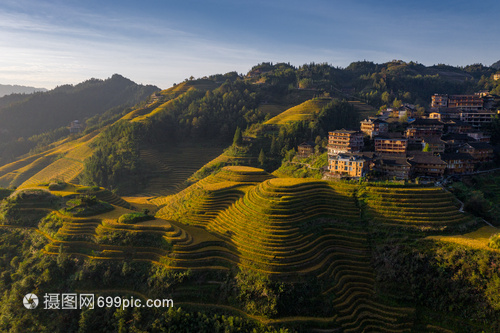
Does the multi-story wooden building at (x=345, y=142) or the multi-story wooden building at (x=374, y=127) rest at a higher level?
the multi-story wooden building at (x=374, y=127)

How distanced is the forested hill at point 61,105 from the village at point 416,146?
118 m

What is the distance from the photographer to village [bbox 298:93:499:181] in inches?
1328

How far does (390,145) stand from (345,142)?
6.11 meters

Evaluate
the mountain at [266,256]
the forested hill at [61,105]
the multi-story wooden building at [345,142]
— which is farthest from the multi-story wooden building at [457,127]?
the forested hill at [61,105]

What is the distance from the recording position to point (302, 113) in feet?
227

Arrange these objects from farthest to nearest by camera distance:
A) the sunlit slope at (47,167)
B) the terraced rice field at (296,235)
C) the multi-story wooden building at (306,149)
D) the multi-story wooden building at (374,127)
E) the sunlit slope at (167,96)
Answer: the sunlit slope at (167,96) → the sunlit slope at (47,167) → the multi-story wooden building at (306,149) → the multi-story wooden building at (374,127) → the terraced rice field at (296,235)

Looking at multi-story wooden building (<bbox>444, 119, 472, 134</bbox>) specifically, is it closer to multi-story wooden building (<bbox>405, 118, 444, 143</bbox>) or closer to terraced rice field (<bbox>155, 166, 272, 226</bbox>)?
multi-story wooden building (<bbox>405, 118, 444, 143</bbox>)

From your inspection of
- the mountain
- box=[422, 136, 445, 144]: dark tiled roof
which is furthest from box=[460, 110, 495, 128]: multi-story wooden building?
the mountain

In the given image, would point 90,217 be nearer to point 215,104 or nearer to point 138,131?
point 138,131

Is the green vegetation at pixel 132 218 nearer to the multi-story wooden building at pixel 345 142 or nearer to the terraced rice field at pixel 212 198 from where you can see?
the terraced rice field at pixel 212 198

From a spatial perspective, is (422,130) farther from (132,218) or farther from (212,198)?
(132,218)

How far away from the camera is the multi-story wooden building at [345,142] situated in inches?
1658

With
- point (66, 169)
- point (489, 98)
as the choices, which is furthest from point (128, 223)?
point (489, 98)

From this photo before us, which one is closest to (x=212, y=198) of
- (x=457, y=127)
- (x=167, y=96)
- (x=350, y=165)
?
(x=350, y=165)
